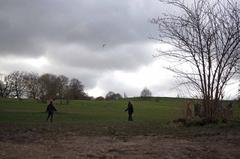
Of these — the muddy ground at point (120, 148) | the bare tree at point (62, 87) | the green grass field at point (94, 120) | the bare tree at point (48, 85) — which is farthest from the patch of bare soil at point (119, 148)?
the bare tree at point (62, 87)

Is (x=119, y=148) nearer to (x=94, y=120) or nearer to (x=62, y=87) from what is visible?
(x=94, y=120)

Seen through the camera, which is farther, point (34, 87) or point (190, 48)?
point (34, 87)

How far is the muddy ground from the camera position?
11641mm

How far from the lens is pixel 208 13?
25609mm

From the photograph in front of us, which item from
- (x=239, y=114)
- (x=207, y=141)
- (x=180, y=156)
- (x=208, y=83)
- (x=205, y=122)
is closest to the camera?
(x=180, y=156)

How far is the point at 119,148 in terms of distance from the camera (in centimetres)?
1297

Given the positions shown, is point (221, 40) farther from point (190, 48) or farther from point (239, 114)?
point (239, 114)

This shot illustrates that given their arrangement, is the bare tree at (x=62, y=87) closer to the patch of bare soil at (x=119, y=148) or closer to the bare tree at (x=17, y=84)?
the bare tree at (x=17, y=84)

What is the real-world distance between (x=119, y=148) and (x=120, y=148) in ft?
0.09

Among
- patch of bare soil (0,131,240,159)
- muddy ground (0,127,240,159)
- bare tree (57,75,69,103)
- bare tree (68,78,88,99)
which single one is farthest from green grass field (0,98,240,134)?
bare tree (68,78,88,99)

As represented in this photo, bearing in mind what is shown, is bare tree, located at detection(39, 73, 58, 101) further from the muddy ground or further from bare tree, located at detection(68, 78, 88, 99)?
the muddy ground

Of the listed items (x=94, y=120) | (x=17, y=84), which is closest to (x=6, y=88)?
(x=17, y=84)

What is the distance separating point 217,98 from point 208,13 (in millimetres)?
4588

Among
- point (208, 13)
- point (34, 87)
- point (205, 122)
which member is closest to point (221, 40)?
point (208, 13)
